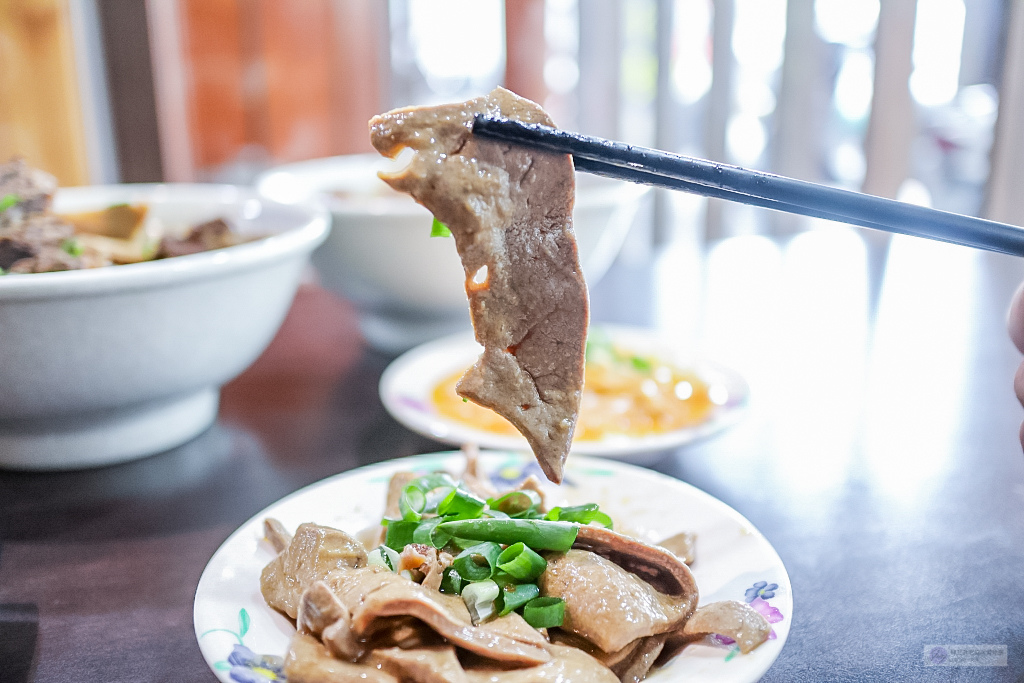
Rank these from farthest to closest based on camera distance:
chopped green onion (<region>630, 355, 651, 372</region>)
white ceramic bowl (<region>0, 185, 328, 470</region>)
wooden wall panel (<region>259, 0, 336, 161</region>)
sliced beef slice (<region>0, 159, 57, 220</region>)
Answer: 1. wooden wall panel (<region>259, 0, 336, 161</region>)
2. chopped green onion (<region>630, 355, 651, 372</region>)
3. sliced beef slice (<region>0, 159, 57, 220</region>)
4. white ceramic bowl (<region>0, 185, 328, 470</region>)

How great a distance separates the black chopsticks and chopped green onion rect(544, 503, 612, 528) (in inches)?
14.3

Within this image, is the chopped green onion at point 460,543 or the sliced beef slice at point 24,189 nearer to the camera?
the chopped green onion at point 460,543

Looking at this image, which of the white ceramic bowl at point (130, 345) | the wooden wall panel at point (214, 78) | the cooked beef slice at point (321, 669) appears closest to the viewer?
the cooked beef slice at point (321, 669)

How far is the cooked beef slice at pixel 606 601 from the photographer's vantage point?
72cm

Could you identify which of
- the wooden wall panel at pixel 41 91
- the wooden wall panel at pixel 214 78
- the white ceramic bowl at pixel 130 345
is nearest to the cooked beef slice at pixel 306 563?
the white ceramic bowl at pixel 130 345

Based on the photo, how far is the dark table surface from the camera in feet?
2.84

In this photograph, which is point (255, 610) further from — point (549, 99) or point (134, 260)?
point (549, 99)

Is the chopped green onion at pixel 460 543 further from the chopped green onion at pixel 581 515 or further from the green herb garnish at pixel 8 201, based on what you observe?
the green herb garnish at pixel 8 201

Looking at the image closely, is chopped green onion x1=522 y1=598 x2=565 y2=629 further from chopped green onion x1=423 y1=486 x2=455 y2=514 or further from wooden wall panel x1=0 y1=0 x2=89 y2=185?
wooden wall panel x1=0 y1=0 x2=89 y2=185

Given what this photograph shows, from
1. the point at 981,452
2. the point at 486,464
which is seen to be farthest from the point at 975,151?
the point at 486,464

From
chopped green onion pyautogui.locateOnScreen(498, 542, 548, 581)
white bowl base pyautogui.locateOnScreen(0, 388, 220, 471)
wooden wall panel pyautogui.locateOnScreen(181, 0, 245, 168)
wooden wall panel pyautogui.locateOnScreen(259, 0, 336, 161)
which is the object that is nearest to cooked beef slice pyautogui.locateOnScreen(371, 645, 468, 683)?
chopped green onion pyautogui.locateOnScreen(498, 542, 548, 581)

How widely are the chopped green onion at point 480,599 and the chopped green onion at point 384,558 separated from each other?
0.09 meters

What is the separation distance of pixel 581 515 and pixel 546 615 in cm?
14

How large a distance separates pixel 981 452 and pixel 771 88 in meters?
3.43
